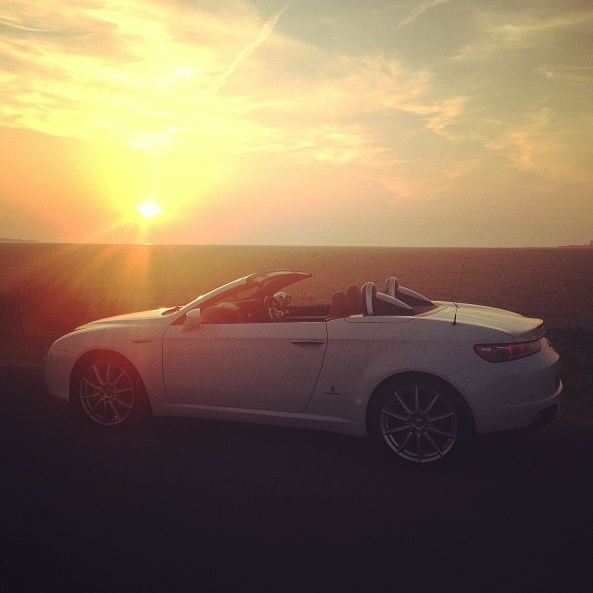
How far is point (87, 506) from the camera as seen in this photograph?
3.88 m

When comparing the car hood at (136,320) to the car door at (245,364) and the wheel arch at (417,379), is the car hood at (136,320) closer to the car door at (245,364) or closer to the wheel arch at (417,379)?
the car door at (245,364)

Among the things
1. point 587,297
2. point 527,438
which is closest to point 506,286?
point 587,297

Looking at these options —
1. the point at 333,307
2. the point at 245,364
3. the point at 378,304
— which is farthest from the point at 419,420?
the point at 245,364

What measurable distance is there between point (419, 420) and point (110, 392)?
2.79m

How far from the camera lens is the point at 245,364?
16.2 ft

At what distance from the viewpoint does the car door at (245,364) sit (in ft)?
15.6

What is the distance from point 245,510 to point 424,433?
56.8 inches

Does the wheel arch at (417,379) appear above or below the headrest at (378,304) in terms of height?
below

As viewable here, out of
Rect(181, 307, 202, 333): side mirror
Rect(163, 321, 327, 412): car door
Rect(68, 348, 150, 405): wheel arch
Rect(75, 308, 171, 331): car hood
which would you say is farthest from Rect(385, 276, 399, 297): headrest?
Rect(68, 348, 150, 405): wheel arch

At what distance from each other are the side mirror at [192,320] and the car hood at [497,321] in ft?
6.33

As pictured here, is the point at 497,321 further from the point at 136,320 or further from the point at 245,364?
the point at 136,320

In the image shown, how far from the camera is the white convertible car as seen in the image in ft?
14.0

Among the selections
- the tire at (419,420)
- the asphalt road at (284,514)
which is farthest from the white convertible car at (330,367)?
the asphalt road at (284,514)

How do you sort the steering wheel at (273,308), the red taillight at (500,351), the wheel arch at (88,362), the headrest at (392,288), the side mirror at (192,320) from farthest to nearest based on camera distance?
the steering wheel at (273,308) < the wheel arch at (88,362) < the headrest at (392,288) < the side mirror at (192,320) < the red taillight at (500,351)
